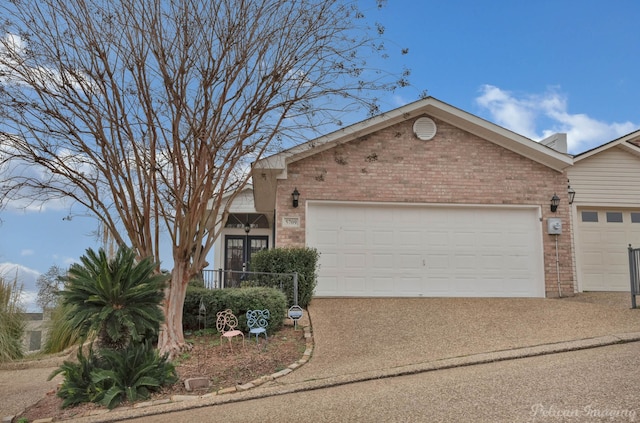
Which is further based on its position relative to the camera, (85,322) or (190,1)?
(190,1)

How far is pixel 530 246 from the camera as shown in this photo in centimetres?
1272

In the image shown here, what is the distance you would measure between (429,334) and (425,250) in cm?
439

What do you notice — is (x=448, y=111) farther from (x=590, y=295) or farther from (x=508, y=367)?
(x=508, y=367)

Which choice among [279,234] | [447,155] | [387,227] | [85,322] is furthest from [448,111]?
[85,322]

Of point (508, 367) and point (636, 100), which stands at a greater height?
point (636, 100)

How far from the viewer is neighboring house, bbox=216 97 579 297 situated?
40.1ft

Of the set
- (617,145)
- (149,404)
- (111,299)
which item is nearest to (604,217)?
(617,145)

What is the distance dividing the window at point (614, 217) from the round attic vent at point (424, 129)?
5601 mm

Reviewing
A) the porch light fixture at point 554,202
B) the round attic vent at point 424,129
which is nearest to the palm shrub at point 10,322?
the round attic vent at point 424,129

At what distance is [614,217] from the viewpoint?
45.1ft

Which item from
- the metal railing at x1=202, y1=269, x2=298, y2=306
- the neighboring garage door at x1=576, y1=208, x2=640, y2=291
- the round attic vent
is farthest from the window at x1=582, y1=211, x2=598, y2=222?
the metal railing at x1=202, y1=269, x2=298, y2=306

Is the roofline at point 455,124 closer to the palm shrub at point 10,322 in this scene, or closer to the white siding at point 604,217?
the white siding at point 604,217

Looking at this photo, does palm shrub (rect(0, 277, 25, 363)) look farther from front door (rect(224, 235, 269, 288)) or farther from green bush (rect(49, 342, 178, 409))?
front door (rect(224, 235, 269, 288))

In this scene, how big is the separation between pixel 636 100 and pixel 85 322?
14.8 meters
